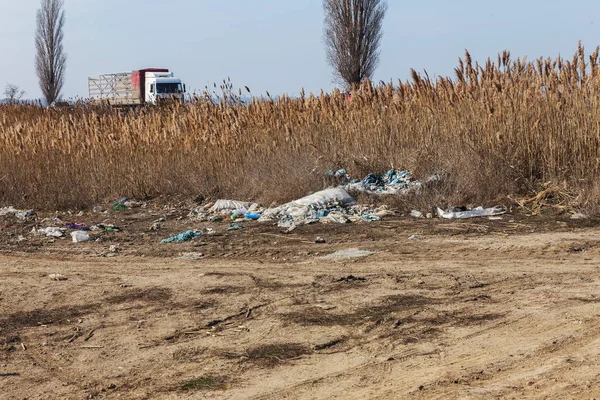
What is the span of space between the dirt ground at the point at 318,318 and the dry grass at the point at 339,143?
1.60m

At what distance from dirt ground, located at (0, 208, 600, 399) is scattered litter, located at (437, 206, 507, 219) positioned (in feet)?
2.23

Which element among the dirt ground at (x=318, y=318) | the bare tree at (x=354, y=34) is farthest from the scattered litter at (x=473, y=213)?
the bare tree at (x=354, y=34)

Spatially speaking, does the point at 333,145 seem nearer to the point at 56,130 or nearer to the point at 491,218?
the point at 491,218

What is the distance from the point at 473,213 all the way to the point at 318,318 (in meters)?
4.59

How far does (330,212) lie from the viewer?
10.2 meters

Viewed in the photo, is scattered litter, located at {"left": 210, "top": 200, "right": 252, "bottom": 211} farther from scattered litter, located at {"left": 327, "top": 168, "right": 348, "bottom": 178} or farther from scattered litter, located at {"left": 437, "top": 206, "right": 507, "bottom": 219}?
scattered litter, located at {"left": 437, "top": 206, "right": 507, "bottom": 219}


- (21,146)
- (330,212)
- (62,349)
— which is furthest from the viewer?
(21,146)

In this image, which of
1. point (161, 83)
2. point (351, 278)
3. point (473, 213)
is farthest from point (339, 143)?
point (161, 83)

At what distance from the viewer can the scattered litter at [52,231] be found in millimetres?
10266

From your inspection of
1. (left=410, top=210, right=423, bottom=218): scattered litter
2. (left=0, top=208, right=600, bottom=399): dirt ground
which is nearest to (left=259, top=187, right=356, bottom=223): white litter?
(left=410, top=210, right=423, bottom=218): scattered litter

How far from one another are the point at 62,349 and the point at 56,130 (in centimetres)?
1016

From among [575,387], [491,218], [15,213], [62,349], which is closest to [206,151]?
[15,213]

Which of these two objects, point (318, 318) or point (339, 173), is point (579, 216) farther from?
point (318, 318)

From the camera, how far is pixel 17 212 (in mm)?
12438
